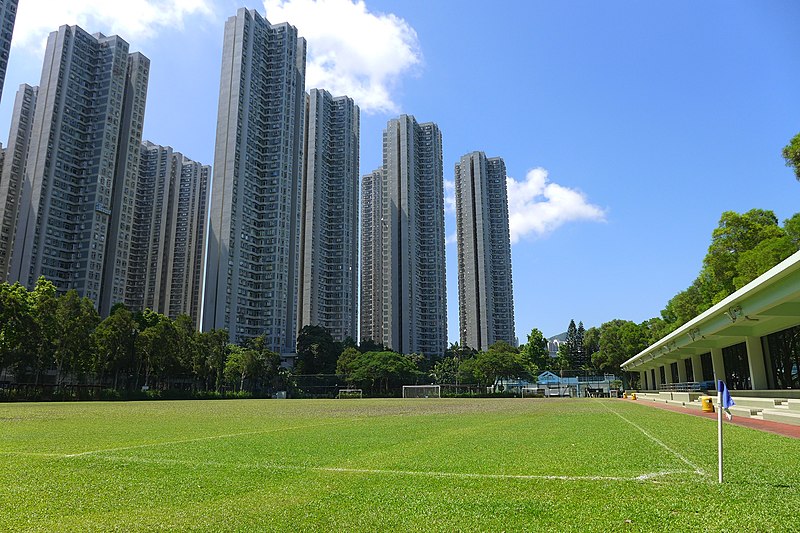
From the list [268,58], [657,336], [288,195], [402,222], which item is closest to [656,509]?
[657,336]

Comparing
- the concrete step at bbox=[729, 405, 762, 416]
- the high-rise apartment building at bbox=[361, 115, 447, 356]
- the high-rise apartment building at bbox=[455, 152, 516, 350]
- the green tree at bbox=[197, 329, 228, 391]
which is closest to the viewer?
the concrete step at bbox=[729, 405, 762, 416]

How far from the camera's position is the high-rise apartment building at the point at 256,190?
94062 mm

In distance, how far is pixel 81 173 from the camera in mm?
89188

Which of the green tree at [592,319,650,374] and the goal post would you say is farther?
the green tree at [592,319,650,374]

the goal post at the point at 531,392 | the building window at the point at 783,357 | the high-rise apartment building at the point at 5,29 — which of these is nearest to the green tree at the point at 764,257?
the building window at the point at 783,357

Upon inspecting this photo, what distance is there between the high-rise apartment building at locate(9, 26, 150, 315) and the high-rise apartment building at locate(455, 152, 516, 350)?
3235 inches

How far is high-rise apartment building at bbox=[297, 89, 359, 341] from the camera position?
117m

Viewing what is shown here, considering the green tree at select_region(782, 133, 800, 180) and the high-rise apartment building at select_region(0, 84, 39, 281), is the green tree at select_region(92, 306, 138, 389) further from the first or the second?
the green tree at select_region(782, 133, 800, 180)

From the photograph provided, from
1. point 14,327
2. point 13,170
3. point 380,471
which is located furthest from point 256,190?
point 380,471

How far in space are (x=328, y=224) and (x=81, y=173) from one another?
4962 centimetres

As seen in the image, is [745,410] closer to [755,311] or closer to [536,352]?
[755,311]

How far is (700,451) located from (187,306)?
411ft

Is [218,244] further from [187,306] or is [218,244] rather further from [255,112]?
[187,306]

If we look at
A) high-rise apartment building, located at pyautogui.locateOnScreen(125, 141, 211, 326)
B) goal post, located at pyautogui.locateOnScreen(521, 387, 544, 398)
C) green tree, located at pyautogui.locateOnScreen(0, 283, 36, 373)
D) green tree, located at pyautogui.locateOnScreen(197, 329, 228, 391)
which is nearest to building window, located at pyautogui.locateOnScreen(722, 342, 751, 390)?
goal post, located at pyautogui.locateOnScreen(521, 387, 544, 398)
